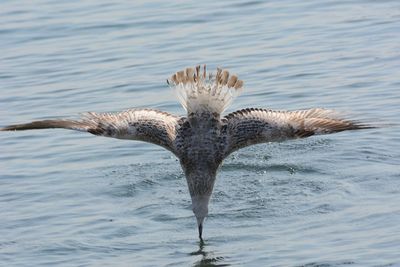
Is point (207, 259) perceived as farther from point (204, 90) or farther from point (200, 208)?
point (204, 90)

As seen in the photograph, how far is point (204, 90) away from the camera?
36.7ft

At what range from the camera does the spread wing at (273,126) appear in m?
10.6

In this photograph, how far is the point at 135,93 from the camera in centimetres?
1539

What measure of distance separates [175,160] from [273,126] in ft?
8.33

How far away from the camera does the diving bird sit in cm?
1073

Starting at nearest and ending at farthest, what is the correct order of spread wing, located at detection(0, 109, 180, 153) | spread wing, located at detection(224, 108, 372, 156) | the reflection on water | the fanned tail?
the reflection on water
spread wing, located at detection(224, 108, 372, 156)
spread wing, located at detection(0, 109, 180, 153)
the fanned tail

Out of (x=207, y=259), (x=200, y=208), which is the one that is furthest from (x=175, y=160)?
(x=207, y=259)

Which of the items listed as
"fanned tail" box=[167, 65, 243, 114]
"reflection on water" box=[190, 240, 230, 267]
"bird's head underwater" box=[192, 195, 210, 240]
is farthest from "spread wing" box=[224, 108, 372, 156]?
"reflection on water" box=[190, 240, 230, 267]

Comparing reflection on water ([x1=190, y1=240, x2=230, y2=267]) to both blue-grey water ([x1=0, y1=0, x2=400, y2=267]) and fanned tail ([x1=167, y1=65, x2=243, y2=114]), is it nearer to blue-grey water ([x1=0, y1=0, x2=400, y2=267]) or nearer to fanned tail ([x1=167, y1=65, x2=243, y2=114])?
blue-grey water ([x1=0, y1=0, x2=400, y2=267])

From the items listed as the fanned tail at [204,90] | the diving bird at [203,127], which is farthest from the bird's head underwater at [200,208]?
the fanned tail at [204,90]

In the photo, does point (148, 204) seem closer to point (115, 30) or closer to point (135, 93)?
point (135, 93)

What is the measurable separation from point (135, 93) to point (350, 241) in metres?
5.89

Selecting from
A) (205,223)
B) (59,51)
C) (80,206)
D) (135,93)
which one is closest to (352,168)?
(205,223)

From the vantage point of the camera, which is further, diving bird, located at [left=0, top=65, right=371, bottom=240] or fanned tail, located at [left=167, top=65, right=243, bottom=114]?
fanned tail, located at [left=167, top=65, right=243, bottom=114]
